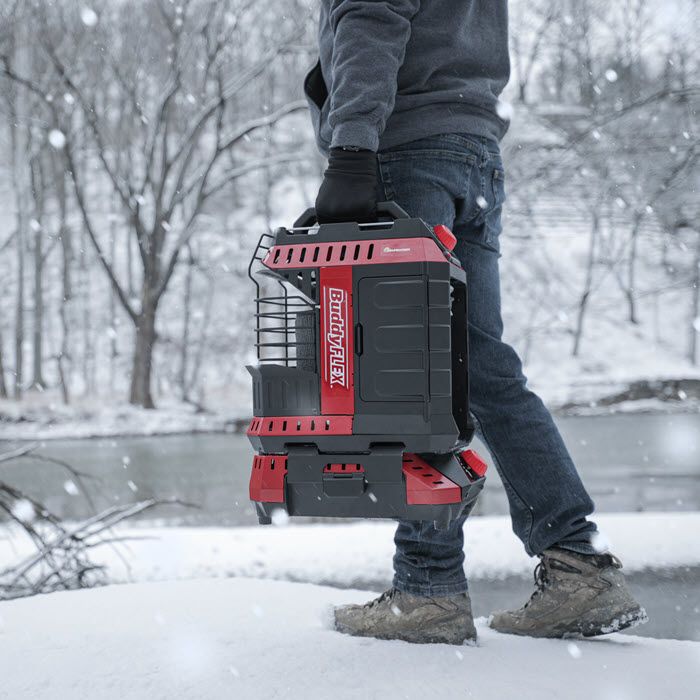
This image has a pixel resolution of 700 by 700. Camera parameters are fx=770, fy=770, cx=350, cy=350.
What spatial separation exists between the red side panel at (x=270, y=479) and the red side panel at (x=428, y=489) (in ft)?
0.75

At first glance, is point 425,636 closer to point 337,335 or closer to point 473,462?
point 473,462

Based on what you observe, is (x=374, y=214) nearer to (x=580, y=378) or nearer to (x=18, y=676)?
(x=18, y=676)

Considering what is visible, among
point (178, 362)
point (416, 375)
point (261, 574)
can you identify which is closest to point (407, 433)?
point (416, 375)

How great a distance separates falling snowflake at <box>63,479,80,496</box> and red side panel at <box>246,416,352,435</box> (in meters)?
6.52

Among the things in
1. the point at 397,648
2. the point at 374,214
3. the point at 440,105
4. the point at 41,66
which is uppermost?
the point at 41,66

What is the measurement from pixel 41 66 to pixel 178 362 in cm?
613

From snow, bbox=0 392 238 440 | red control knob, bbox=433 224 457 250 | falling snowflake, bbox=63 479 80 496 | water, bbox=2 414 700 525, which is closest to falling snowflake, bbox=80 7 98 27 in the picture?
snow, bbox=0 392 238 440

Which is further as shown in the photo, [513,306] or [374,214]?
[513,306]

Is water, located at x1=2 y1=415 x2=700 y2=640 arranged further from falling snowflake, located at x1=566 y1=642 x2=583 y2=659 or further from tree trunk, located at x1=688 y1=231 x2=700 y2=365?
tree trunk, located at x1=688 y1=231 x2=700 y2=365

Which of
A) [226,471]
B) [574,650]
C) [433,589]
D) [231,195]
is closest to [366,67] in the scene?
[433,589]

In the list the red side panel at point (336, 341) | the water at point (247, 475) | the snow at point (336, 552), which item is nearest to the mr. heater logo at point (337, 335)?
the red side panel at point (336, 341)

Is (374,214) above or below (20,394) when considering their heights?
above

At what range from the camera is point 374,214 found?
4.70ft

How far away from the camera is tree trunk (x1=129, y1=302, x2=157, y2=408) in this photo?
11695 mm
